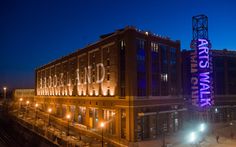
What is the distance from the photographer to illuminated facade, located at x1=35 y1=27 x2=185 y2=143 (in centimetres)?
5019

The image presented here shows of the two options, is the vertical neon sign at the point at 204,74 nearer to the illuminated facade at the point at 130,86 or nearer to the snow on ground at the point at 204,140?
the illuminated facade at the point at 130,86

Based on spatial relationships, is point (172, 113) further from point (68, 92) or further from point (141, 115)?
point (68, 92)

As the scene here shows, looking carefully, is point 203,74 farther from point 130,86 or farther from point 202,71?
point 130,86

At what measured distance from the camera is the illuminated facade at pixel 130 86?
50188 millimetres

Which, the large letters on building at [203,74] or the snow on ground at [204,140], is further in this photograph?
the large letters on building at [203,74]

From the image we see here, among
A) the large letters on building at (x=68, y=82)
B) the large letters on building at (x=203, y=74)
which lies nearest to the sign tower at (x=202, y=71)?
the large letters on building at (x=203, y=74)

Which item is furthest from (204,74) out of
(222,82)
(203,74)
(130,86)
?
(222,82)

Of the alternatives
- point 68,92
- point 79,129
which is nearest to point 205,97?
point 79,129

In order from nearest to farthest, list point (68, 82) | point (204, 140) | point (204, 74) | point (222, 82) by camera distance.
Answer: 1. point (204, 140)
2. point (204, 74)
3. point (222, 82)
4. point (68, 82)

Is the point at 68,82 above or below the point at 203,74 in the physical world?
below

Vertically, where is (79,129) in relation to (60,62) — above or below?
below

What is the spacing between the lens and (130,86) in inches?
1956

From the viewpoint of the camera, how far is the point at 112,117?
178 feet

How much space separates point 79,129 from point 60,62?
35.2m
